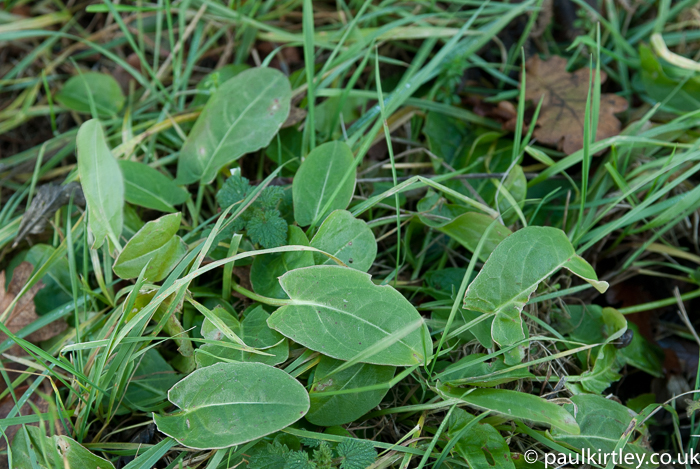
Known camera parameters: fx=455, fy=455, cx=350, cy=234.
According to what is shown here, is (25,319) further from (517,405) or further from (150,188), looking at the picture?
(517,405)

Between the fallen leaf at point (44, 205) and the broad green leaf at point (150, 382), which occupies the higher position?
the fallen leaf at point (44, 205)

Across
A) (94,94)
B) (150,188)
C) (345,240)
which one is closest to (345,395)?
(345,240)

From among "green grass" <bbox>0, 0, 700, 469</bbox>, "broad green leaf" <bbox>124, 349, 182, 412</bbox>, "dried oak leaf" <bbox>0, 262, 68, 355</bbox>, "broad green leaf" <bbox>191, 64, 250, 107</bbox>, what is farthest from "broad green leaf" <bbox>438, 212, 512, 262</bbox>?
"dried oak leaf" <bbox>0, 262, 68, 355</bbox>

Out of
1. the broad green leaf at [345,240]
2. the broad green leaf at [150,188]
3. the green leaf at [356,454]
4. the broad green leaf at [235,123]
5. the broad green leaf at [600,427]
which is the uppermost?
the broad green leaf at [235,123]

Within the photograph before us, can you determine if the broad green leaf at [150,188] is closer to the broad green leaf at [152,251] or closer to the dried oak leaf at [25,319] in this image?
the broad green leaf at [152,251]

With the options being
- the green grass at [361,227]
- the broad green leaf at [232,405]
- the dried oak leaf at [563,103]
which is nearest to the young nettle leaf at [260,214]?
the green grass at [361,227]

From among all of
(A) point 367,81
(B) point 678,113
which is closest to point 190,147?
(A) point 367,81

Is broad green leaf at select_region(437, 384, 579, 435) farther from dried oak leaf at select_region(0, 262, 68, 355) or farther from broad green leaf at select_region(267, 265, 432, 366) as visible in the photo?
dried oak leaf at select_region(0, 262, 68, 355)
